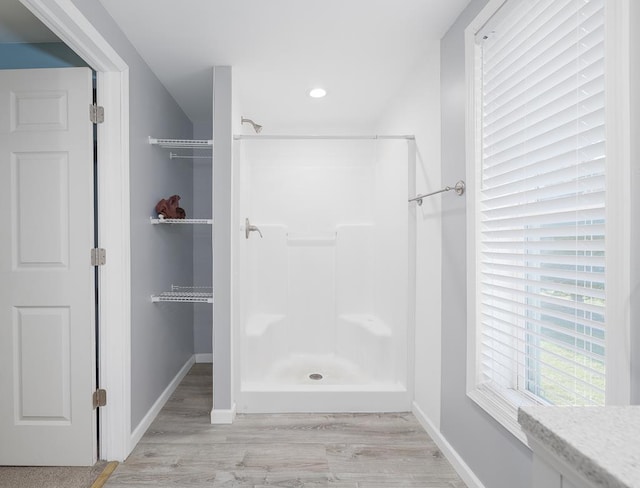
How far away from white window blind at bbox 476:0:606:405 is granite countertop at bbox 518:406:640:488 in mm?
596

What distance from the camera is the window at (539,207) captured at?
1097 mm

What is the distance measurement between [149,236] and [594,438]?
2435mm

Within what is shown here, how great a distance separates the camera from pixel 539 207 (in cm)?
132

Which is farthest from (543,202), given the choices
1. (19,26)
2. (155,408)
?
(19,26)

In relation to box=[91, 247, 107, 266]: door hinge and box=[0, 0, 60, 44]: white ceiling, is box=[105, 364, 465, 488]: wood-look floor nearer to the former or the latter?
box=[91, 247, 107, 266]: door hinge

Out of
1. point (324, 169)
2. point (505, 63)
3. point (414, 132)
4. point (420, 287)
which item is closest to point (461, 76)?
point (505, 63)

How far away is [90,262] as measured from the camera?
192 cm

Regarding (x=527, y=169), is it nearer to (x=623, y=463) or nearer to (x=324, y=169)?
Answer: (x=623, y=463)

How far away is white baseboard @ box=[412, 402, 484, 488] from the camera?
5.68ft

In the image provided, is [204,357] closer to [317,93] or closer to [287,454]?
[287,454]

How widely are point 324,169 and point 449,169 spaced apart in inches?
61.9

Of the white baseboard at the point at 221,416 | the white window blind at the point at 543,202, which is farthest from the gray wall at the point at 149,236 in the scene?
the white window blind at the point at 543,202

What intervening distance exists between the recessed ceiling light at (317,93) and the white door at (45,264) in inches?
58.4

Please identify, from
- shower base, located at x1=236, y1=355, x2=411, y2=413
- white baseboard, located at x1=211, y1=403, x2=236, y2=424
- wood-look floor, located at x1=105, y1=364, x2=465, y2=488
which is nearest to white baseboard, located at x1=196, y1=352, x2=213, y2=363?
wood-look floor, located at x1=105, y1=364, x2=465, y2=488
